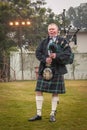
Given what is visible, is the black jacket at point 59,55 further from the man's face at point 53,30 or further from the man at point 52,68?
the man's face at point 53,30

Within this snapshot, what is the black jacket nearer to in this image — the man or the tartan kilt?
the man

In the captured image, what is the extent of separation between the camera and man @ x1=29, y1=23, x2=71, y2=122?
7059 millimetres

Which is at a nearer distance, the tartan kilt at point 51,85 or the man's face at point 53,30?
the man's face at point 53,30

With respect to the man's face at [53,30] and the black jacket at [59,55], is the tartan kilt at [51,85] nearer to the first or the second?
the black jacket at [59,55]

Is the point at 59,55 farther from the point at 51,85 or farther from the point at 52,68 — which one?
the point at 51,85

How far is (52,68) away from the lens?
7.12 m

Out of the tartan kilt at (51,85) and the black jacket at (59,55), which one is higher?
the black jacket at (59,55)

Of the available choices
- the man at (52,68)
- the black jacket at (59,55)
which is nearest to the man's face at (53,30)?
the man at (52,68)

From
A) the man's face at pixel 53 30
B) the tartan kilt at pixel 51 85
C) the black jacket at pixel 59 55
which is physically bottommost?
the tartan kilt at pixel 51 85

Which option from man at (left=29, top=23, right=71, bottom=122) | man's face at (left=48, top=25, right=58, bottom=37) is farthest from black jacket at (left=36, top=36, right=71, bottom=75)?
man's face at (left=48, top=25, right=58, bottom=37)

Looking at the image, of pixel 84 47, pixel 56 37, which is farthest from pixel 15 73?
pixel 56 37

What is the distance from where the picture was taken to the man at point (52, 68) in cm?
706

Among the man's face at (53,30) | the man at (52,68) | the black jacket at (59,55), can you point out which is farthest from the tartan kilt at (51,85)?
the man's face at (53,30)

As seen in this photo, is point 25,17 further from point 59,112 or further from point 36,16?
point 59,112
